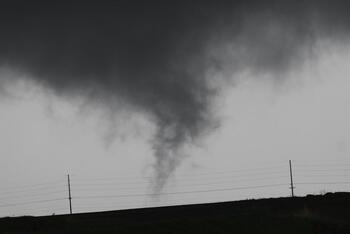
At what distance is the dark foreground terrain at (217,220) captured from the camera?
27.1 metres

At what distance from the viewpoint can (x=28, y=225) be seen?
30094 mm

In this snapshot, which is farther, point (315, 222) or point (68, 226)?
point (315, 222)

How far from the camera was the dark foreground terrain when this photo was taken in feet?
89.0

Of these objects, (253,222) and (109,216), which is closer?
(253,222)

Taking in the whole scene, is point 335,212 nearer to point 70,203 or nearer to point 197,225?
point 197,225

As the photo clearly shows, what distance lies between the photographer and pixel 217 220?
28.9m

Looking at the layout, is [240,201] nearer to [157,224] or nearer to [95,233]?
[157,224]

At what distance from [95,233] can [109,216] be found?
900 centimetres

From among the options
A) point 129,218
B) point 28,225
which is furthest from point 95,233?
point 129,218

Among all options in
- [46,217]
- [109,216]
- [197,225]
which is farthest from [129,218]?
[197,225]

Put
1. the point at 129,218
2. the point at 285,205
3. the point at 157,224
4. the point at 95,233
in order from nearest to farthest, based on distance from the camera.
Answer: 1. the point at 95,233
2. the point at 157,224
3. the point at 129,218
4. the point at 285,205

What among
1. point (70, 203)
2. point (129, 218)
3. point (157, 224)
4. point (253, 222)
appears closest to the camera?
point (157, 224)

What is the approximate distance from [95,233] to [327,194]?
17.5 meters

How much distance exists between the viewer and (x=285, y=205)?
3619cm
